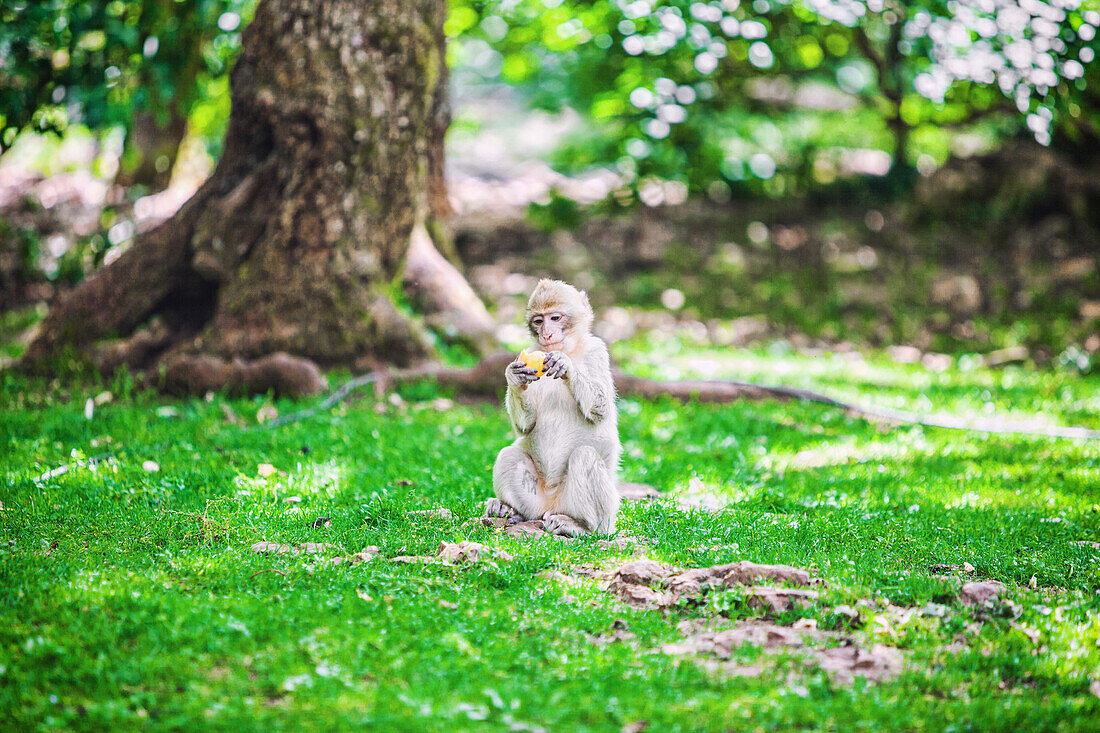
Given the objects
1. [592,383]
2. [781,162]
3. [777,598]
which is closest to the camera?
[777,598]

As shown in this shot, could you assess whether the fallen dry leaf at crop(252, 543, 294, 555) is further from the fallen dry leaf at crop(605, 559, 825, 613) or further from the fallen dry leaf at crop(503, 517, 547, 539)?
the fallen dry leaf at crop(605, 559, 825, 613)

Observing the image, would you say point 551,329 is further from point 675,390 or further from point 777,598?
point 675,390

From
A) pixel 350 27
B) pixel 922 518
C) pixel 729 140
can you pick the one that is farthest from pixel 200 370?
pixel 729 140

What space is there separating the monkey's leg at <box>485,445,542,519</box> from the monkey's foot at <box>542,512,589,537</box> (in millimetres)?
194

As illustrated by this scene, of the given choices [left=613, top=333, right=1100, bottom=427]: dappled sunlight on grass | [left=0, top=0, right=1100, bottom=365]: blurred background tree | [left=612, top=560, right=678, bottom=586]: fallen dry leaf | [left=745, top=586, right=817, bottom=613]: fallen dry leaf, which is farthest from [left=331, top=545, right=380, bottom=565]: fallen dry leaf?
[left=0, top=0, right=1100, bottom=365]: blurred background tree

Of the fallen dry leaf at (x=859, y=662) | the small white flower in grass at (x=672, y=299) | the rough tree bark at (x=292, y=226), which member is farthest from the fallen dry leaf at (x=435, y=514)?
the small white flower in grass at (x=672, y=299)

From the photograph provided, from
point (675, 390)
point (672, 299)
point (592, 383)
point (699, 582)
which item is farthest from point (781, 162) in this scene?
point (699, 582)

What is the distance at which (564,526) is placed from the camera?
18.3 ft

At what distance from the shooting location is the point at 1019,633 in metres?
4.32

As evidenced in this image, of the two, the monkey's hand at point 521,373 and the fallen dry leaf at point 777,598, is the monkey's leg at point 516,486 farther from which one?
the fallen dry leaf at point 777,598

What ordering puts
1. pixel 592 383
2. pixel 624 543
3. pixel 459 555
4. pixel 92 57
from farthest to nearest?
pixel 92 57, pixel 592 383, pixel 624 543, pixel 459 555

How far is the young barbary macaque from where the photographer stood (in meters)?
5.57

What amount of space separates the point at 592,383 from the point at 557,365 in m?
0.36

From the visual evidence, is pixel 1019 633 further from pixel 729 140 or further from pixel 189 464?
pixel 729 140
